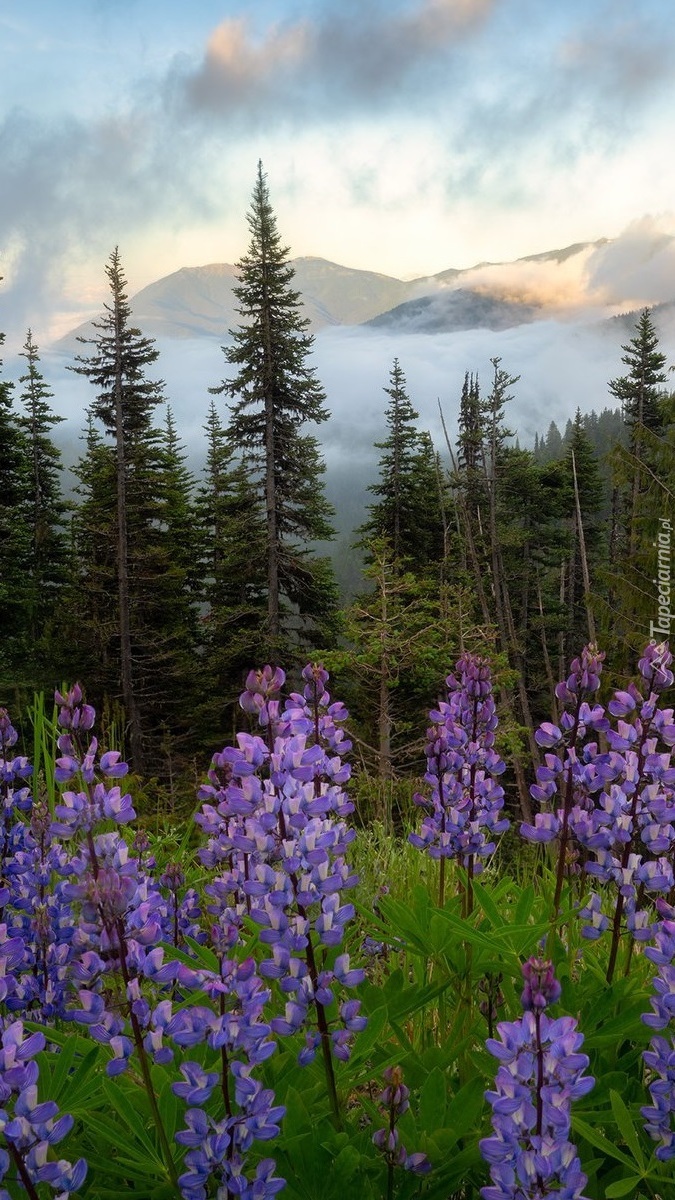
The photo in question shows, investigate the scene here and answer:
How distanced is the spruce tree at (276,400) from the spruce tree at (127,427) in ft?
13.8

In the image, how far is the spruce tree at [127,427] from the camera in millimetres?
26281

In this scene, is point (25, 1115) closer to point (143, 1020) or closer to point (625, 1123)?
point (143, 1020)

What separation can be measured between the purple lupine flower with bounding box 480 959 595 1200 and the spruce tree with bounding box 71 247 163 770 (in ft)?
81.2

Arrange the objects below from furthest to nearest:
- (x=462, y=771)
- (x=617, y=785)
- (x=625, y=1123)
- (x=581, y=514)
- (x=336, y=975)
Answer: (x=581, y=514) → (x=462, y=771) → (x=617, y=785) → (x=336, y=975) → (x=625, y=1123)

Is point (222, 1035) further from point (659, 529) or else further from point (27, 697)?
point (27, 697)

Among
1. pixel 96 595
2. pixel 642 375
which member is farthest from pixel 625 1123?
pixel 642 375

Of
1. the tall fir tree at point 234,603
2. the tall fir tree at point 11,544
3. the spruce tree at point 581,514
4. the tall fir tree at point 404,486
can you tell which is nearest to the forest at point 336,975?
the tall fir tree at point 234,603

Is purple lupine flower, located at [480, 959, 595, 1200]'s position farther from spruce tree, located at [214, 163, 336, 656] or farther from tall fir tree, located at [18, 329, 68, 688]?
tall fir tree, located at [18, 329, 68, 688]

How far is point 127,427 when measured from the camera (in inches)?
1126

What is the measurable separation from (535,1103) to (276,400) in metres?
24.8

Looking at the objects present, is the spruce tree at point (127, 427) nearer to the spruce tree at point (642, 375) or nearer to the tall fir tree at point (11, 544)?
the tall fir tree at point (11, 544)

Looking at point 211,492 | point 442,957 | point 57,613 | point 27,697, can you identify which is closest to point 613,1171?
point 442,957

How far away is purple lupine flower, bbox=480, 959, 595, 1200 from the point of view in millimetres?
1145

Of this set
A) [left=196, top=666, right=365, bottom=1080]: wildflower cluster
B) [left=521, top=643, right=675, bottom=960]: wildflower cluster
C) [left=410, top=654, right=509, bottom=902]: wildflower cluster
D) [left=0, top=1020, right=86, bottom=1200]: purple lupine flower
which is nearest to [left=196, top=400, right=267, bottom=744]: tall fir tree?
[left=410, top=654, right=509, bottom=902]: wildflower cluster
